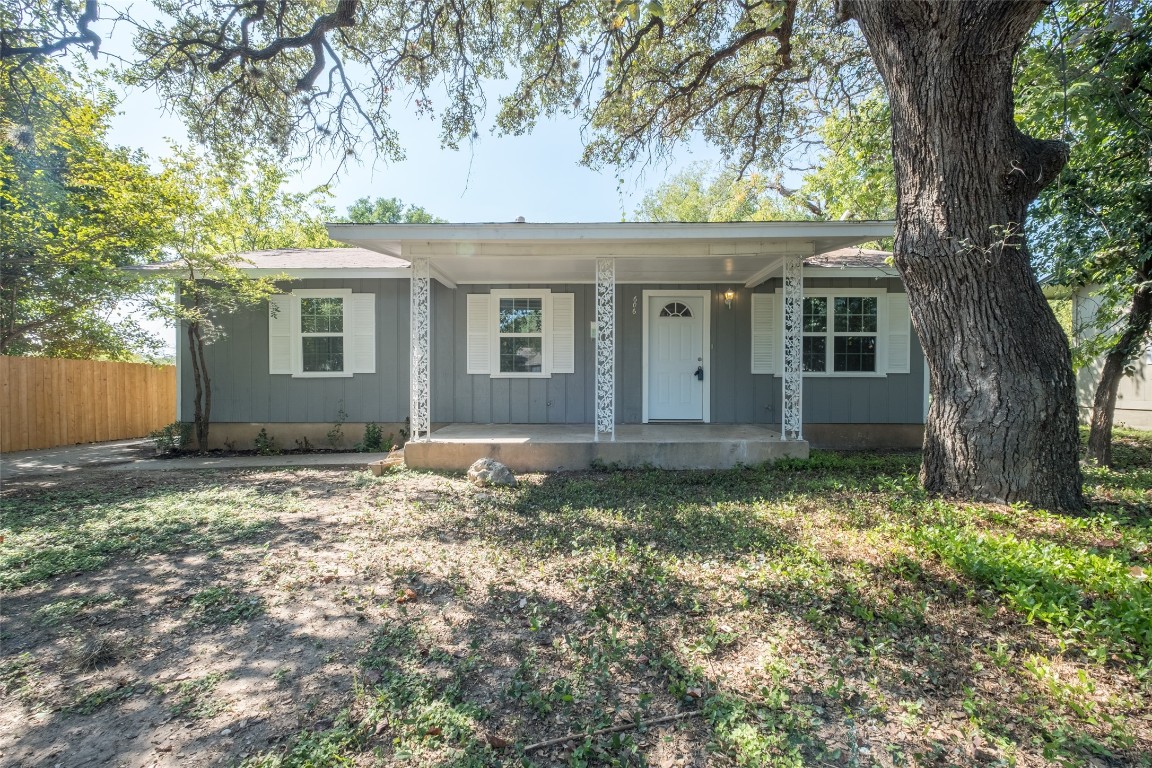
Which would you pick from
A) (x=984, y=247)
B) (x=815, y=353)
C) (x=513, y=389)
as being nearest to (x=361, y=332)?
(x=513, y=389)

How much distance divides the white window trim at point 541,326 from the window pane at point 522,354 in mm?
57

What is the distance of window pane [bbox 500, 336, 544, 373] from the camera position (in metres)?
8.38

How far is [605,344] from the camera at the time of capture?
6.42m

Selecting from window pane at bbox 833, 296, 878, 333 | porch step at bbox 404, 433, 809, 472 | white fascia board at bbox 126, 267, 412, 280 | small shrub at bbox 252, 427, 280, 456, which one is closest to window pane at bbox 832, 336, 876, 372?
window pane at bbox 833, 296, 878, 333

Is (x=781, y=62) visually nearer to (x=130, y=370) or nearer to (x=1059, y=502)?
(x=1059, y=502)

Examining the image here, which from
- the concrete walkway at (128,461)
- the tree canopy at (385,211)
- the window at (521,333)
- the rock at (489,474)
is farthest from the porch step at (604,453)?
the tree canopy at (385,211)

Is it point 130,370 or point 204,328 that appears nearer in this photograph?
point 204,328

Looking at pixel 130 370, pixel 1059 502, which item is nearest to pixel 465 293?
pixel 1059 502

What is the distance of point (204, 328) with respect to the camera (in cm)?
799

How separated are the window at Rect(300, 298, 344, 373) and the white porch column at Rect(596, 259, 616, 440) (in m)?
4.56

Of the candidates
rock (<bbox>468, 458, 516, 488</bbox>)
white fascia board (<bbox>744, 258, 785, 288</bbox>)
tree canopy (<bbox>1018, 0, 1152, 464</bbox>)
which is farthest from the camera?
white fascia board (<bbox>744, 258, 785, 288</bbox>)

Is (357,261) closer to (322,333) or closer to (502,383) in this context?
(322,333)

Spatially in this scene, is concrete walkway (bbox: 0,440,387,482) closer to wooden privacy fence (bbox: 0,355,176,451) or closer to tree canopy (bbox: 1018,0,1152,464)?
wooden privacy fence (bbox: 0,355,176,451)

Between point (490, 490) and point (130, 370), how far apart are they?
1031cm
